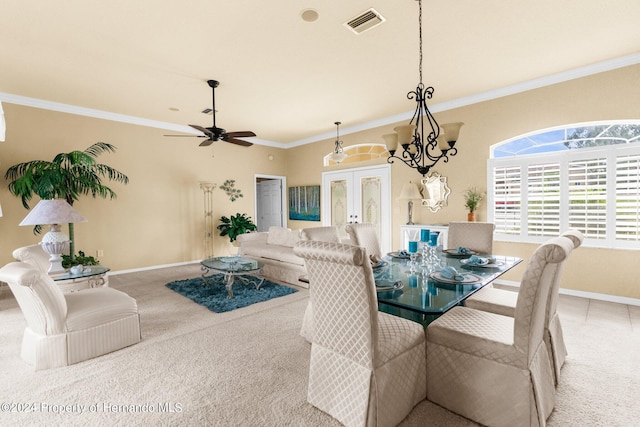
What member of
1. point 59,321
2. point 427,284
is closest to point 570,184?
point 427,284

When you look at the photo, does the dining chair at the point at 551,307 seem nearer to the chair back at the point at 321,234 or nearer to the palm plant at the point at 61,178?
the chair back at the point at 321,234

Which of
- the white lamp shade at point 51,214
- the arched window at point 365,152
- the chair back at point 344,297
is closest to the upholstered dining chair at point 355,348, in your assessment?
the chair back at point 344,297

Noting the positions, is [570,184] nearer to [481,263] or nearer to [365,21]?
[481,263]

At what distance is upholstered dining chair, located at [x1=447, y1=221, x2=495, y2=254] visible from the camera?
3287 mm

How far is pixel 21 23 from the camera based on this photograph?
106 inches

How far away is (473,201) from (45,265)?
17.1 feet

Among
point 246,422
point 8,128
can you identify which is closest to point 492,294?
point 246,422

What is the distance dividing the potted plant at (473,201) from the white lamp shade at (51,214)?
16.9ft

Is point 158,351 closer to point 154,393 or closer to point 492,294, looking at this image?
point 154,393

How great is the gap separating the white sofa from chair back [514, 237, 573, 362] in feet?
9.84

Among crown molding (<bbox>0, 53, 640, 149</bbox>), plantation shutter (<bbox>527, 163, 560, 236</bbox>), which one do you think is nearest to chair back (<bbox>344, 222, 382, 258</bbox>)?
plantation shutter (<bbox>527, 163, 560, 236</bbox>)

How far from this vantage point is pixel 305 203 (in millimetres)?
7547

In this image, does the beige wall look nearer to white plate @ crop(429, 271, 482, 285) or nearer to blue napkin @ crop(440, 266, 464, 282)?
white plate @ crop(429, 271, 482, 285)

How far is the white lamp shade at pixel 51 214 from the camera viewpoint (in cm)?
326
